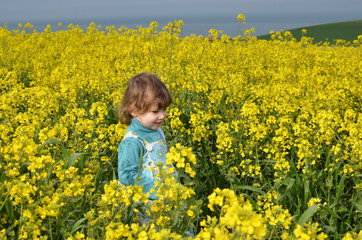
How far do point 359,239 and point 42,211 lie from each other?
180 centimetres

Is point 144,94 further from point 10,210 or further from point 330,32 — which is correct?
point 330,32

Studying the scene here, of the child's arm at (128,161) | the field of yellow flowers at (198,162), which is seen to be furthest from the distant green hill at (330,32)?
the child's arm at (128,161)

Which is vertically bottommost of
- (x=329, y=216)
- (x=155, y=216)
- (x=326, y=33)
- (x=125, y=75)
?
(x=329, y=216)

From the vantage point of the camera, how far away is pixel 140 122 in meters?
2.97

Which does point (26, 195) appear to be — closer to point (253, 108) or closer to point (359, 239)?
point (359, 239)

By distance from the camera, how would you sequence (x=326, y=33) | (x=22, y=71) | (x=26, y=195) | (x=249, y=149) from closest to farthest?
(x=26, y=195)
(x=249, y=149)
(x=22, y=71)
(x=326, y=33)

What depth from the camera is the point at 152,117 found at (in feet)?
9.47

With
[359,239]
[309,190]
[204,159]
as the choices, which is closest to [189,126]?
[204,159]

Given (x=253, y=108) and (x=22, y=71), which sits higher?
(x=22, y=71)

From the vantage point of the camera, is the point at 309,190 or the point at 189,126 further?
the point at 189,126

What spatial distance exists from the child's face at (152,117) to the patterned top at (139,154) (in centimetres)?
5

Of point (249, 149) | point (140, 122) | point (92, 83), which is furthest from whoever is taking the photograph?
point (92, 83)

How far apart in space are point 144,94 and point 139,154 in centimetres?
54

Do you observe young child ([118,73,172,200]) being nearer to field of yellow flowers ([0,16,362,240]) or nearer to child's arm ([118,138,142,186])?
child's arm ([118,138,142,186])
